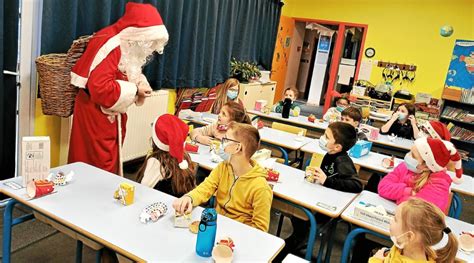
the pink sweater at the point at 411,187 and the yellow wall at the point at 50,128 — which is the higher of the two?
the pink sweater at the point at 411,187

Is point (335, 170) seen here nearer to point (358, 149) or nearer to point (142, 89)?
point (358, 149)

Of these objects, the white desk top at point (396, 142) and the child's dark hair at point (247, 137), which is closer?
the child's dark hair at point (247, 137)

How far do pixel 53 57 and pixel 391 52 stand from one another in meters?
6.24

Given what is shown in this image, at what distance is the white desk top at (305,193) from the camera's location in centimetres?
221

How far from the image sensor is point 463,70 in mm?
6324

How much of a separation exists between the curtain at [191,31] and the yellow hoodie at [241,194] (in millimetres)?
1788

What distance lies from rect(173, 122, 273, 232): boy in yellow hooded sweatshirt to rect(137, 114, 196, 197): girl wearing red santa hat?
0.66 ft

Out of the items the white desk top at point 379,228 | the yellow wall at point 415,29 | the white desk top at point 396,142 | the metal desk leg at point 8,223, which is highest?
the yellow wall at point 415,29

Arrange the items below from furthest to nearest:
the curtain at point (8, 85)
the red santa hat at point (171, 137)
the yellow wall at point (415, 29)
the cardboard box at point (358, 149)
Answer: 1. the yellow wall at point (415, 29)
2. the cardboard box at point (358, 149)
3. the curtain at point (8, 85)
4. the red santa hat at point (171, 137)

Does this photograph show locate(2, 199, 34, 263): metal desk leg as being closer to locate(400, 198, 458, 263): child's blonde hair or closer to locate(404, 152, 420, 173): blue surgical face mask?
locate(400, 198, 458, 263): child's blonde hair

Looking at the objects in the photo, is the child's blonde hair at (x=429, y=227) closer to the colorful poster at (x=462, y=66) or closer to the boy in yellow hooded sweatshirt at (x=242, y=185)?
the boy in yellow hooded sweatshirt at (x=242, y=185)

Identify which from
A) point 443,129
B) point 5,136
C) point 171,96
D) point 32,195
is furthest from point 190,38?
point 32,195

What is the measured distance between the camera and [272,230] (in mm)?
3260

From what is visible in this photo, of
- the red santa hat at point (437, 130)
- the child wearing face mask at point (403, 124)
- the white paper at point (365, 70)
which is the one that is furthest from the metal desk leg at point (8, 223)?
the white paper at point (365, 70)
